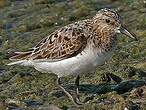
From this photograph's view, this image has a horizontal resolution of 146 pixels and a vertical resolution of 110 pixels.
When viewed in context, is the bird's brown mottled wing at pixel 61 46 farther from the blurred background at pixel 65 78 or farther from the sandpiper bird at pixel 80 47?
the blurred background at pixel 65 78

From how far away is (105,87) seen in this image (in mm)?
11617

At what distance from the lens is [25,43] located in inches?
616

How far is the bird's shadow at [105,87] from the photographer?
37.3ft

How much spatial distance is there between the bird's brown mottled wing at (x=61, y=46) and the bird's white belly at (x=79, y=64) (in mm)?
147

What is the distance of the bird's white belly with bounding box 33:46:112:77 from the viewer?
10289 mm

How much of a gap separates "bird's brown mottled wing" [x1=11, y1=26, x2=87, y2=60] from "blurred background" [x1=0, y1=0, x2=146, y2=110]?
88 centimetres

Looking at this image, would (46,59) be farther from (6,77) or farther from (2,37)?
(2,37)

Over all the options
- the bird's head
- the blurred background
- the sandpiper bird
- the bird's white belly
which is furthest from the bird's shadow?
the bird's head

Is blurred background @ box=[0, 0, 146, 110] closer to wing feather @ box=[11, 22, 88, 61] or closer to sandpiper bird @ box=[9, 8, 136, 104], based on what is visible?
sandpiper bird @ box=[9, 8, 136, 104]

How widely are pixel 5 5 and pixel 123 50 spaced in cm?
617

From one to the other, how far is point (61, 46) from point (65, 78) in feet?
6.18

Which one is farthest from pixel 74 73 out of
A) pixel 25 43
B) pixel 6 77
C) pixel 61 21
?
pixel 61 21

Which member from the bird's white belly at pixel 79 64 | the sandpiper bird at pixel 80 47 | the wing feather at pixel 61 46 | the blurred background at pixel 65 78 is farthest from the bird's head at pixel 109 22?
the blurred background at pixel 65 78

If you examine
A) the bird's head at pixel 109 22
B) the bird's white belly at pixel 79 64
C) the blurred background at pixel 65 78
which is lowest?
the blurred background at pixel 65 78
